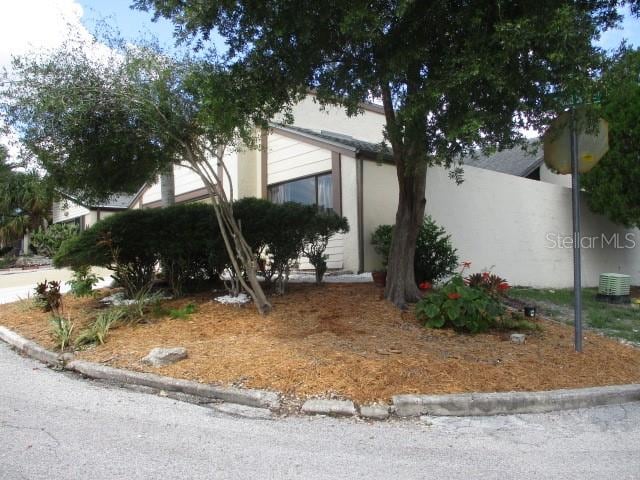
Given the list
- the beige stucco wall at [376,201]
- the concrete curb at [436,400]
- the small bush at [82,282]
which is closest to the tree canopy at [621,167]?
the beige stucco wall at [376,201]

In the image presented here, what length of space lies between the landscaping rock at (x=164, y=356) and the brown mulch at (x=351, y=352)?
0.33ft

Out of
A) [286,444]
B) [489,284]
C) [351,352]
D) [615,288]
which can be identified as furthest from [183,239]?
[615,288]

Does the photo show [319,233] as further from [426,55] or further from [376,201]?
[426,55]

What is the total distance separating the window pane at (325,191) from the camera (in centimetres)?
1244

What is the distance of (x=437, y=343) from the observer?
20.5 feet

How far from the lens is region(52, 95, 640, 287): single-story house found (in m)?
11.8

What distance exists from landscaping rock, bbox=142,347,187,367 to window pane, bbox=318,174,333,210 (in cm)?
714

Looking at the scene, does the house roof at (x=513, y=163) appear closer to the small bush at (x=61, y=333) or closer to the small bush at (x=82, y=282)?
the small bush at (x=82, y=282)

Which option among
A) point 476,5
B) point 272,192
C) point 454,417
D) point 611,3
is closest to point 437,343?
point 454,417

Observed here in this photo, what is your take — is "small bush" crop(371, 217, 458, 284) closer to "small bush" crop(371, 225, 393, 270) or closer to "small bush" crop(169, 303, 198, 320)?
"small bush" crop(371, 225, 393, 270)

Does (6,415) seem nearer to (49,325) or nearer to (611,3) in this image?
(49,325)

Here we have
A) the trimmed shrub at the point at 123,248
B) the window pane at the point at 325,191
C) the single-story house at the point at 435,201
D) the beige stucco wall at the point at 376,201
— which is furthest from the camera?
the window pane at the point at 325,191

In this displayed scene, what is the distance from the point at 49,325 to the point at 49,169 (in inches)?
92.4

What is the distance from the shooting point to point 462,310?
6711mm
